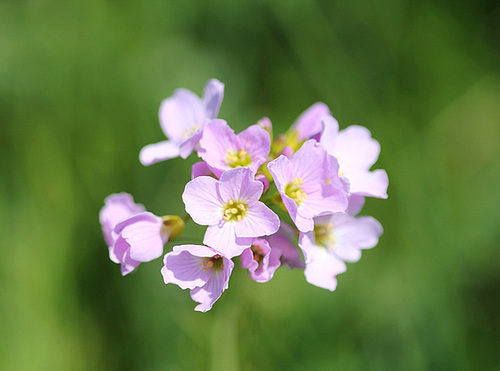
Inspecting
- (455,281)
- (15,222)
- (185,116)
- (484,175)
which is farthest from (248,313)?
(484,175)

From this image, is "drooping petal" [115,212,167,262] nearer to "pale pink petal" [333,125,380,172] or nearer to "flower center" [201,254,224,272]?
"flower center" [201,254,224,272]

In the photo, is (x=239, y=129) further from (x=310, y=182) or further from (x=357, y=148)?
(x=310, y=182)

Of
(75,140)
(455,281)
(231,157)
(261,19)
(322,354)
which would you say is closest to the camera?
(231,157)

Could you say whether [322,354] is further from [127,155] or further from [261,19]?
[261,19]

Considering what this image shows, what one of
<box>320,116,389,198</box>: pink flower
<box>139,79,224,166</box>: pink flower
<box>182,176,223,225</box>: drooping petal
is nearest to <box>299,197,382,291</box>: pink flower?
<box>320,116,389,198</box>: pink flower

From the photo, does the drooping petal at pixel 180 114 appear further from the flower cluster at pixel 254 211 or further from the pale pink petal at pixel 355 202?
the pale pink petal at pixel 355 202

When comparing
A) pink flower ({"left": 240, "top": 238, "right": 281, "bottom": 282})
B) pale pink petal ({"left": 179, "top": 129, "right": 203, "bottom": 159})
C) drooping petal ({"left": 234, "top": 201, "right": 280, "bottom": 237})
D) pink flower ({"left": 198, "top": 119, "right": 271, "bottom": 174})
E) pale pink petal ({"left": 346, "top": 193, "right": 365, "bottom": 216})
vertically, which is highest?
pale pink petal ({"left": 179, "top": 129, "right": 203, "bottom": 159})

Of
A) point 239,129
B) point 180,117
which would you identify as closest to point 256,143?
point 180,117
